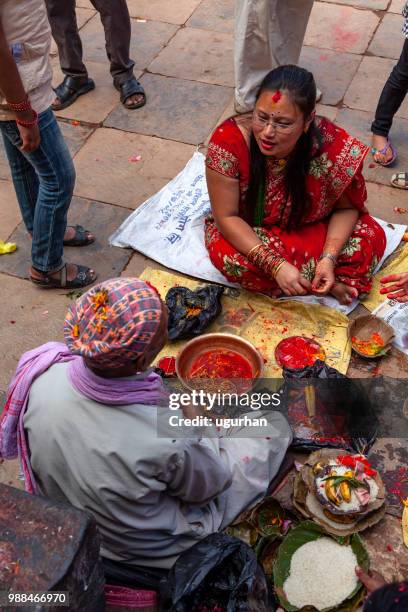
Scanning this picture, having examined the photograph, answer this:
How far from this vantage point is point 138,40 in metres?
6.30

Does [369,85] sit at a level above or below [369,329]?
above

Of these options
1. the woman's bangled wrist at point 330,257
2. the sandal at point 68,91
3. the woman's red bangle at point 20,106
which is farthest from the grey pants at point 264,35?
the woman's red bangle at point 20,106

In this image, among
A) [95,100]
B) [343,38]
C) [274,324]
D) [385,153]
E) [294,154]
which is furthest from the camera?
[343,38]

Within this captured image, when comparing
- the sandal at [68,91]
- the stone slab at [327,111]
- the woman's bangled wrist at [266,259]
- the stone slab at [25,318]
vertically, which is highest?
the stone slab at [327,111]

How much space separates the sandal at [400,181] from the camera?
189 inches

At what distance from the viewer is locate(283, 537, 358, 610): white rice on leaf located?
2633 millimetres

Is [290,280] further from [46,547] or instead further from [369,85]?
[369,85]

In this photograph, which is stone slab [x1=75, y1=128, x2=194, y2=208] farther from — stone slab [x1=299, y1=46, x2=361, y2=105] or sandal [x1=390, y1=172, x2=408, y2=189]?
sandal [x1=390, y1=172, x2=408, y2=189]

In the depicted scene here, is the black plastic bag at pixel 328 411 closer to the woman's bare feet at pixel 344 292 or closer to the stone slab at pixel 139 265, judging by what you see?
the woman's bare feet at pixel 344 292

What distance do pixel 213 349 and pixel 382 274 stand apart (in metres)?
1.41

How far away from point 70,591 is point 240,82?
4.45 meters

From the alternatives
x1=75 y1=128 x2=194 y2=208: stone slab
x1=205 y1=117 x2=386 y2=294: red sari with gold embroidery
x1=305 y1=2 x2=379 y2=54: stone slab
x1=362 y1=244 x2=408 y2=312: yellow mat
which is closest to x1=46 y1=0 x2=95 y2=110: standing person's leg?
x1=75 y1=128 x2=194 y2=208: stone slab

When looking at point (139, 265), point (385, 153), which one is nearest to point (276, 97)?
point (139, 265)

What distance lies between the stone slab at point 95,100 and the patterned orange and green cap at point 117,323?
375 cm
